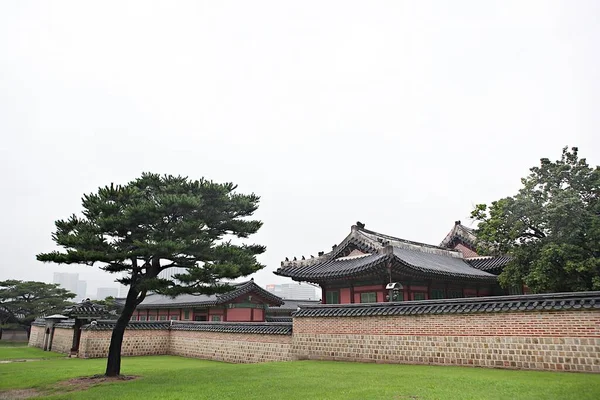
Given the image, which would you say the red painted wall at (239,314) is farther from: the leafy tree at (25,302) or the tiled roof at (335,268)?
the leafy tree at (25,302)

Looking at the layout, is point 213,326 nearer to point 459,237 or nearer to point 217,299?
point 217,299

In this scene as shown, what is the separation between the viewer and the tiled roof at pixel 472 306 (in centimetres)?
1195

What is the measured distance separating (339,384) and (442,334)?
5257mm

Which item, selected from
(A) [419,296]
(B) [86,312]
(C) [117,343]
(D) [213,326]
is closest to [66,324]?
(B) [86,312]

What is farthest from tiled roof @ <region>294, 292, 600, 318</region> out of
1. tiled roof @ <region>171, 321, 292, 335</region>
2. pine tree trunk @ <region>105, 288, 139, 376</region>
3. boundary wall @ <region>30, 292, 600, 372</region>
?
pine tree trunk @ <region>105, 288, 139, 376</region>

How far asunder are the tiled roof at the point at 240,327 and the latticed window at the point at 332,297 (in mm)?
4507

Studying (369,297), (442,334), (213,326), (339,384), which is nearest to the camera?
(339,384)

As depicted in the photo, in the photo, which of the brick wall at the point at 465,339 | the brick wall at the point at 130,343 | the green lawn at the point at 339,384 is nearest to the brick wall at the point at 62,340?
the brick wall at the point at 130,343

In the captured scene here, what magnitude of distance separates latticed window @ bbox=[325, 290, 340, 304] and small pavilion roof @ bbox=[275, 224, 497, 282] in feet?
4.69

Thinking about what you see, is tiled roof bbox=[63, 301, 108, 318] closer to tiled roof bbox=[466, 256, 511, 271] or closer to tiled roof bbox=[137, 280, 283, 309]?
tiled roof bbox=[137, 280, 283, 309]

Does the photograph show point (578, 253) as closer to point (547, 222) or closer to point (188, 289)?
point (547, 222)

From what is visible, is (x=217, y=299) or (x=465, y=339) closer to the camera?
(x=465, y=339)

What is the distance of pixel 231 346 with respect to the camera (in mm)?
23156

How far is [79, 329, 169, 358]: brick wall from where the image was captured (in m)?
24.9
